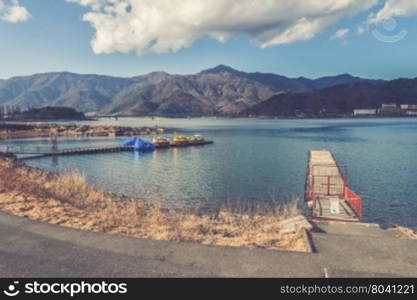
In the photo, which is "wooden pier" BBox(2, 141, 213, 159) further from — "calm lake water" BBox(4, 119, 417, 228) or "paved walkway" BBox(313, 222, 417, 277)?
"paved walkway" BBox(313, 222, 417, 277)

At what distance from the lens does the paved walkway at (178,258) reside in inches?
242

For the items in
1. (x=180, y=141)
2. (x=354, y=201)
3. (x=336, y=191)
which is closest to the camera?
(x=354, y=201)

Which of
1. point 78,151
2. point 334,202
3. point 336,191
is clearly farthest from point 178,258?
point 78,151

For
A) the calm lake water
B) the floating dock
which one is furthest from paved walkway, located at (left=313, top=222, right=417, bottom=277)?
the calm lake water

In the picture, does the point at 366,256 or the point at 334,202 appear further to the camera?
the point at 334,202

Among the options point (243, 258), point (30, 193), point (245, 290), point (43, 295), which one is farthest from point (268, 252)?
point (30, 193)

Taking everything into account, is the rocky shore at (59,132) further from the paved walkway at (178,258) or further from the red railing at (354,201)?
the paved walkway at (178,258)

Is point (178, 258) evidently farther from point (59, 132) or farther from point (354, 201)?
point (59, 132)

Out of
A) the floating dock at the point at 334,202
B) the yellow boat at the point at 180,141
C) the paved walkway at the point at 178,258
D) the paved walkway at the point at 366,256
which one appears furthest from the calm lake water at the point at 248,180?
the yellow boat at the point at 180,141

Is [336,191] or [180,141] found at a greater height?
[180,141]

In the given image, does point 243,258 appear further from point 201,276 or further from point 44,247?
point 44,247

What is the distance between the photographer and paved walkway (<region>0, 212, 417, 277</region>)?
6145mm

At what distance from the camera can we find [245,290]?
18.1 feet

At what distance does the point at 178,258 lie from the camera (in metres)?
6.82
